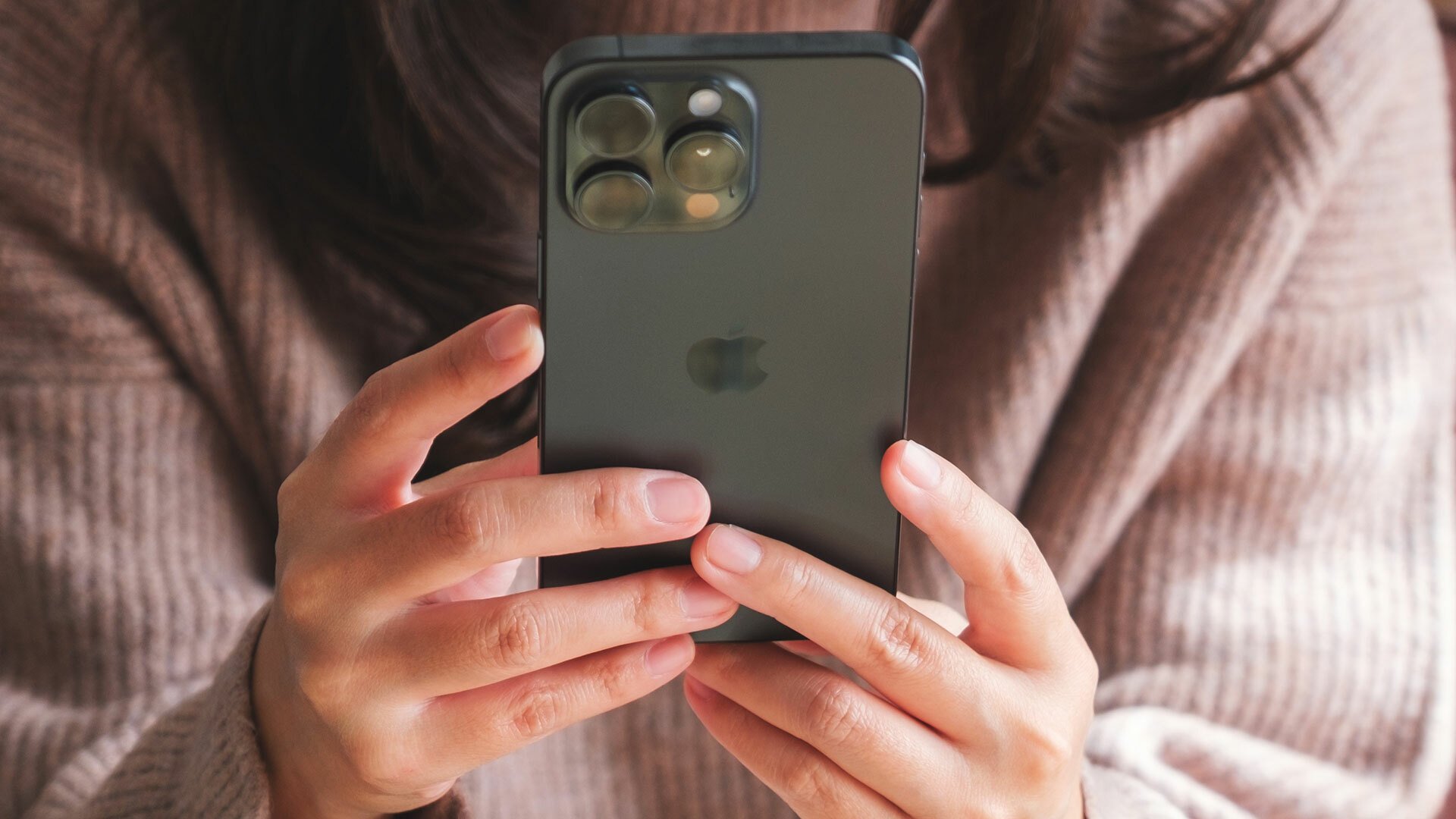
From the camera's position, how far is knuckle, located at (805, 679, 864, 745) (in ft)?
1.51

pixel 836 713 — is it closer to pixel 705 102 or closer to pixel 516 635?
pixel 516 635

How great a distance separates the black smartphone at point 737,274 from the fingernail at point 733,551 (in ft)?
0.10

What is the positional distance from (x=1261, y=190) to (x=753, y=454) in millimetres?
511

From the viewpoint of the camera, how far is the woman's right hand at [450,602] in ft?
1.37

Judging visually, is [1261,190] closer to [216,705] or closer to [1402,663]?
[1402,663]

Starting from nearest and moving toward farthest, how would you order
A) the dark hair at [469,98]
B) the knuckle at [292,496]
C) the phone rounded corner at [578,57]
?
1. the phone rounded corner at [578,57]
2. the knuckle at [292,496]
3. the dark hair at [469,98]

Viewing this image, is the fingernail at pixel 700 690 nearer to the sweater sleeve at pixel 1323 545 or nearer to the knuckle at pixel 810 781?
the knuckle at pixel 810 781

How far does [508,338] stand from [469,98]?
0.34m

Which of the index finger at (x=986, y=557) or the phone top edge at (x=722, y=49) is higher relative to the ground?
the phone top edge at (x=722, y=49)

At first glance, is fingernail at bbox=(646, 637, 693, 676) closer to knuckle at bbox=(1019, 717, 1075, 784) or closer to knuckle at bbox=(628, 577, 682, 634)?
knuckle at bbox=(628, 577, 682, 634)

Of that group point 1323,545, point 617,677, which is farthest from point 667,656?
point 1323,545

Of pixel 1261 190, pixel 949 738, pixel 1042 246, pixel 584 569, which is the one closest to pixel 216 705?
pixel 584 569

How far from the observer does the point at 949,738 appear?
483mm

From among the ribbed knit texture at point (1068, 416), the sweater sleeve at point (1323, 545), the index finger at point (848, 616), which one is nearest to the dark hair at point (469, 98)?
the ribbed knit texture at point (1068, 416)
